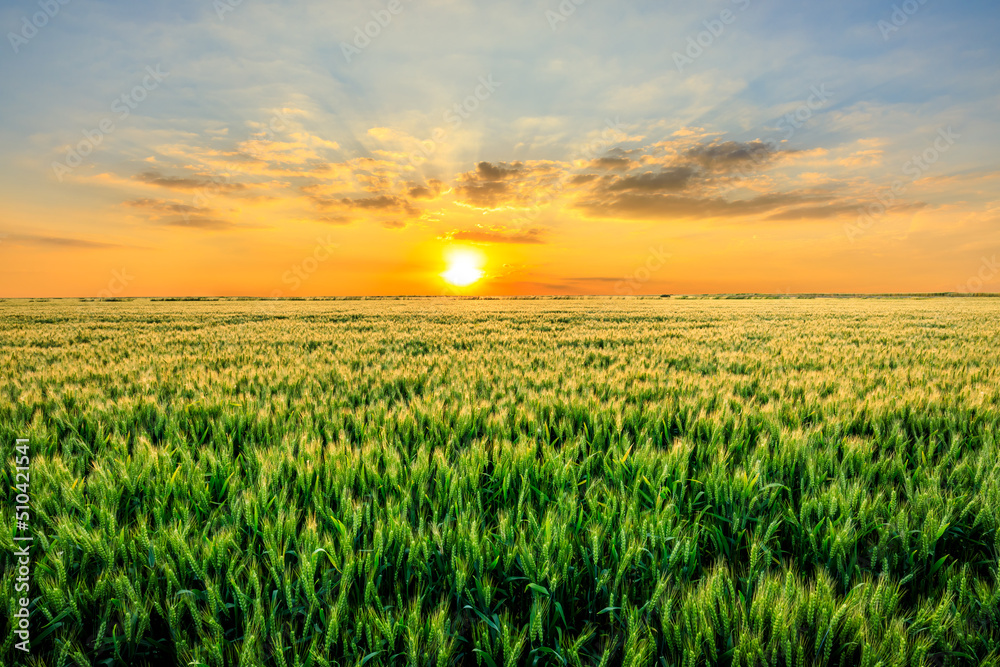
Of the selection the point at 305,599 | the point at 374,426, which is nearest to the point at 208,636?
the point at 305,599

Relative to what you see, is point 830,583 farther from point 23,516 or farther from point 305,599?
point 23,516

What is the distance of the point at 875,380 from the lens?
5.09 meters

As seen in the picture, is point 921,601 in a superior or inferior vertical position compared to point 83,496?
inferior

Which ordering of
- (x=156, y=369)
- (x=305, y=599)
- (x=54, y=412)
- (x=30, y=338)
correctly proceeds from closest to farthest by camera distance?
(x=305, y=599) < (x=54, y=412) < (x=156, y=369) < (x=30, y=338)

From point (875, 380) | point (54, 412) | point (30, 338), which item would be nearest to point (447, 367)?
point (54, 412)

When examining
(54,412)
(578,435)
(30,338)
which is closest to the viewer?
(578,435)

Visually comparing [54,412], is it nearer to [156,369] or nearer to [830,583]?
[156,369]

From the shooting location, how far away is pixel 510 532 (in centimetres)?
173

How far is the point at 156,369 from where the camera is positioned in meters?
5.71

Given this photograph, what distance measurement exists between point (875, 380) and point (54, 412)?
8.41 meters

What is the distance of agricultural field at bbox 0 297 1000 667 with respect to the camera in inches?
51.8

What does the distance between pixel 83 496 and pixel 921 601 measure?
12.0ft

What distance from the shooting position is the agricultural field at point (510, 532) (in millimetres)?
1315

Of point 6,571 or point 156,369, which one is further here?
point 156,369
